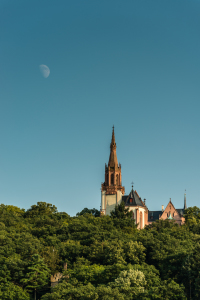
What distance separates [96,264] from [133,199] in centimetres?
3938

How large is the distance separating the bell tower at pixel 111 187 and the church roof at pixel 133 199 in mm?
1543

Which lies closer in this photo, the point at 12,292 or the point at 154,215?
the point at 12,292

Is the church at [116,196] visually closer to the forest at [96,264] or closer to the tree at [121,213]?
the tree at [121,213]

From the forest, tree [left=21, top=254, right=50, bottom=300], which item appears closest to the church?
the forest

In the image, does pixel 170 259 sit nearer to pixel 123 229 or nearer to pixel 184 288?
pixel 184 288

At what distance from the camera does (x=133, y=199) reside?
88188 mm

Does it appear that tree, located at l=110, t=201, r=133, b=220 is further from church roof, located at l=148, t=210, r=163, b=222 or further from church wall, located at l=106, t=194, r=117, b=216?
church roof, located at l=148, t=210, r=163, b=222

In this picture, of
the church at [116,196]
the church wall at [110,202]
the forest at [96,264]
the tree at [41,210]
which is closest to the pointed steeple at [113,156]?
the church at [116,196]

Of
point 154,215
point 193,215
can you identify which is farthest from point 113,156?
point 193,215

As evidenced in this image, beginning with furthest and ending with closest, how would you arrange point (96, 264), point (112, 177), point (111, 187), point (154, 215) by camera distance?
point (154, 215) < point (112, 177) < point (111, 187) < point (96, 264)

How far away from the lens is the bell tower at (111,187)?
86625 millimetres

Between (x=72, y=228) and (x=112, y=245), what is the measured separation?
13.6 m

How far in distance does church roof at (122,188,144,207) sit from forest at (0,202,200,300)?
23.7m

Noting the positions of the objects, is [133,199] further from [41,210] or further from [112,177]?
[41,210]
